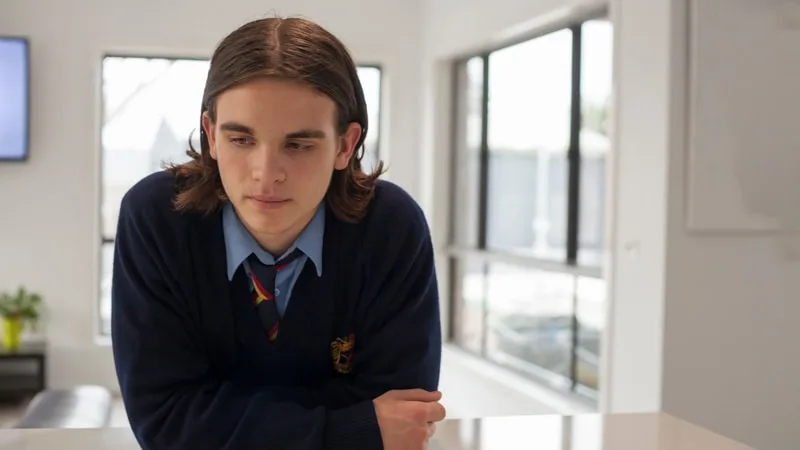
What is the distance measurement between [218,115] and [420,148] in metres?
4.42

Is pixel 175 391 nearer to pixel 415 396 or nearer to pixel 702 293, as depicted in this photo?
pixel 415 396

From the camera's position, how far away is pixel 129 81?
5.40 meters

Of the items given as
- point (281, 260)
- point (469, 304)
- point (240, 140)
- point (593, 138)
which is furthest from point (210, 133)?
point (469, 304)

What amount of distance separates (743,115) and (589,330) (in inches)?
49.5

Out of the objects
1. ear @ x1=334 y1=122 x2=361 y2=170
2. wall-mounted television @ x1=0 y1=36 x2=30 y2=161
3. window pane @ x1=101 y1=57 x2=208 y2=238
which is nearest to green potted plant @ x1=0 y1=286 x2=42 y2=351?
window pane @ x1=101 y1=57 x2=208 y2=238

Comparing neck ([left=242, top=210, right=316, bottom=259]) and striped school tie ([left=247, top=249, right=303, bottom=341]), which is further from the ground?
neck ([left=242, top=210, right=316, bottom=259])

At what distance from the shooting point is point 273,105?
1.04 metres

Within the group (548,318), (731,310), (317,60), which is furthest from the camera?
(548,318)

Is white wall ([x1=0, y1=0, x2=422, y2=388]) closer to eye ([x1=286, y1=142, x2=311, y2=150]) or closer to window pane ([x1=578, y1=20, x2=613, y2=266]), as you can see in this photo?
window pane ([x1=578, y1=20, x2=613, y2=266])

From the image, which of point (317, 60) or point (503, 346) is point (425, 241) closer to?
point (317, 60)

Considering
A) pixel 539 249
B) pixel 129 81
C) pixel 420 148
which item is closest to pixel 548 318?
pixel 539 249

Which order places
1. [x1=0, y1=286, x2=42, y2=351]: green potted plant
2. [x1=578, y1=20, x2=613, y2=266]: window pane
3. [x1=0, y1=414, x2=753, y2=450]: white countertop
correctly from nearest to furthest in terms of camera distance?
[x1=0, y1=414, x2=753, y2=450]: white countertop → [x1=578, y1=20, x2=613, y2=266]: window pane → [x1=0, y1=286, x2=42, y2=351]: green potted plant

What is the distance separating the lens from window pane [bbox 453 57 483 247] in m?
4.97

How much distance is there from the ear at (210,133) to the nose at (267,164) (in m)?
0.09
